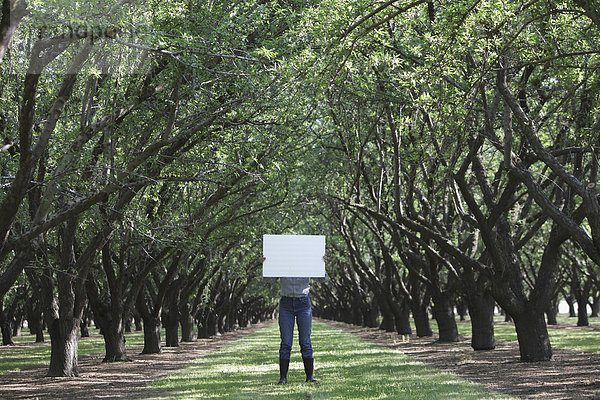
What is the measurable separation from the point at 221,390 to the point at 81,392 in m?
2.93

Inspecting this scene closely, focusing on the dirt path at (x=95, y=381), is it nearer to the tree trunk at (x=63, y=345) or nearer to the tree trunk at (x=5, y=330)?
the tree trunk at (x=63, y=345)

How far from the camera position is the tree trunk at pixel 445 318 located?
21.8m

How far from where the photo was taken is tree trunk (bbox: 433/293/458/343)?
21812 mm

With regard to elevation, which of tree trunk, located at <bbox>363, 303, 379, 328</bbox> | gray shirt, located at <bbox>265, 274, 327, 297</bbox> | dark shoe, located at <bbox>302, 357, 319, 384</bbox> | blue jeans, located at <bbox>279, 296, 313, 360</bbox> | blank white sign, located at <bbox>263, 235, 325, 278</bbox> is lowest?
tree trunk, located at <bbox>363, 303, 379, 328</bbox>

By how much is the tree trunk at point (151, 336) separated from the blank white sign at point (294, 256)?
1372cm

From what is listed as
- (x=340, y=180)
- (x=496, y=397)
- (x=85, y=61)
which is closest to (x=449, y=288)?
(x=340, y=180)

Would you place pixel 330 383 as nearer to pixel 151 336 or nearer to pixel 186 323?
pixel 151 336

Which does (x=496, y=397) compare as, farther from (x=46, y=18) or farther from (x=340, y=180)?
(x=340, y=180)

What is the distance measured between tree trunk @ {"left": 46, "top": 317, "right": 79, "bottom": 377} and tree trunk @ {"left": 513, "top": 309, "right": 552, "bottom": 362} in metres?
9.13

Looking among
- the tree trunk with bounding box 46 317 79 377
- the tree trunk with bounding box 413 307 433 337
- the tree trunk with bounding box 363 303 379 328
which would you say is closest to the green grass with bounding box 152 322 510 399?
the tree trunk with bounding box 46 317 79 377

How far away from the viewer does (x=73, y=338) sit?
45.6 ft

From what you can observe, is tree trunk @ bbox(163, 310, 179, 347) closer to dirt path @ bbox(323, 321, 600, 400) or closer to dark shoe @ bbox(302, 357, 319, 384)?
dirt path @ bbox(323, 321, 600, 400)

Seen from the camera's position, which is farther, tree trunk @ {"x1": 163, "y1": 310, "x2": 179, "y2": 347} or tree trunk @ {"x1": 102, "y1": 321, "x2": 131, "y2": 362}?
tree trunk @ {"x1": 163, "y1": 310, "x2": 179, "y2": 347}

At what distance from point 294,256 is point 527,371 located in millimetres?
5254
